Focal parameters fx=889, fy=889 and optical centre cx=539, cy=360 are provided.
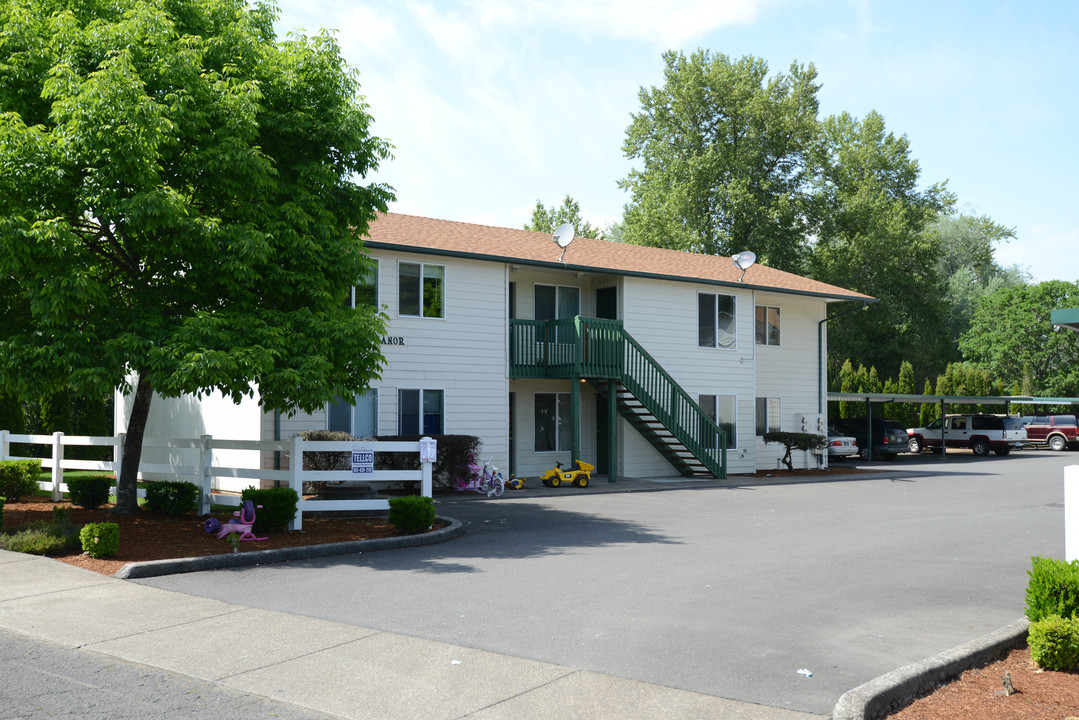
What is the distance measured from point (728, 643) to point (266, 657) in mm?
3463

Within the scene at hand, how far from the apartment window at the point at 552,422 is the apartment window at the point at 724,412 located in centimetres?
413

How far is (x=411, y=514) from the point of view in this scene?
12.4 m

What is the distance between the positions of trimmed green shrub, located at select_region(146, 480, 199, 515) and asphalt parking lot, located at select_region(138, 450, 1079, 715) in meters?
4.35

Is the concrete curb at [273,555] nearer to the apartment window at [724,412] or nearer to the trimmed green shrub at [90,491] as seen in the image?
the trimmed green shrub at [90,491]

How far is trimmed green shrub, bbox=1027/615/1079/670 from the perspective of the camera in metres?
6.06

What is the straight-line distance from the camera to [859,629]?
7.30m

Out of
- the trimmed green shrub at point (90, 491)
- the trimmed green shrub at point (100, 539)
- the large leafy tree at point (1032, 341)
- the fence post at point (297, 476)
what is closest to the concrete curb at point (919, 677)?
the trimmed green shrub at point (100, 539)

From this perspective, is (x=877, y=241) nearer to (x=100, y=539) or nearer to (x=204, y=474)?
(x=204, y=474)

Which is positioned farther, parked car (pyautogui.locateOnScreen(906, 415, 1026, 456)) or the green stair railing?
parked car (pyautogui.locateOnScreen(906, 415, 1026, 456))

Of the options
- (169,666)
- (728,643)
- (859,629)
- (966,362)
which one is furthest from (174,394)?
(966,362)

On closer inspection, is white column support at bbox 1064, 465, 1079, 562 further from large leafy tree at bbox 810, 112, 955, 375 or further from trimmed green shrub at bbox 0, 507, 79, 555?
large leafy tree at bbox 810, 112, 955, 375

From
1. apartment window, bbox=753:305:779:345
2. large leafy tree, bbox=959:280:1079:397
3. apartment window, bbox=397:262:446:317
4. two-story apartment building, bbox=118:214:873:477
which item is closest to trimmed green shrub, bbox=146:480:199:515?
two-story apartment building, bbox=118:214:873:477

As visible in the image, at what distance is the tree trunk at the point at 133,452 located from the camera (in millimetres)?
14141

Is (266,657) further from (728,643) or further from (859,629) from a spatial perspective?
(859,629)
